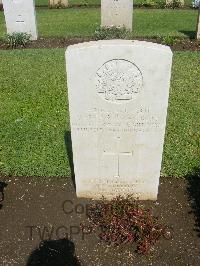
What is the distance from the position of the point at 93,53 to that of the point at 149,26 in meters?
11.4

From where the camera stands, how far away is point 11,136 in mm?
6500

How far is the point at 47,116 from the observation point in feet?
23.8

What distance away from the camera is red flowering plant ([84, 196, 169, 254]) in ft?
13.7

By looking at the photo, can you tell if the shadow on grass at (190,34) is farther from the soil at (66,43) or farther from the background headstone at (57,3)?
the background headstone at (57,3)

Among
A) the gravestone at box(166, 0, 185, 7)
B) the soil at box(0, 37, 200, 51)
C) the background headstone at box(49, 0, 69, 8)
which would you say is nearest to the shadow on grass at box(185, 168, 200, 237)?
the soil at box(0, 37, 200, 51)

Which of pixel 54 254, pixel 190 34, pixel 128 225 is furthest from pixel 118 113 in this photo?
pixel 190 34

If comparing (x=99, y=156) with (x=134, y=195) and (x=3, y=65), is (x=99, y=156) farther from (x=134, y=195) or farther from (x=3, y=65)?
(x=3, y=65)

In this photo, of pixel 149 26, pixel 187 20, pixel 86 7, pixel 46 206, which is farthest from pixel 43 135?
pixel 86 7

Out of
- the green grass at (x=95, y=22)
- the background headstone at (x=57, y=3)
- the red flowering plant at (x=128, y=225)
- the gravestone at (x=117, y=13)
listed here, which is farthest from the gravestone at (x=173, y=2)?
the red flowering plant at (x=128, y=225)

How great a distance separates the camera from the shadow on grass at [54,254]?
4012mm

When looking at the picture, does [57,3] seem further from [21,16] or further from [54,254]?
[54,254]

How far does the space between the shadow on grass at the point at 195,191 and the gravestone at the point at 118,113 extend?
564mm

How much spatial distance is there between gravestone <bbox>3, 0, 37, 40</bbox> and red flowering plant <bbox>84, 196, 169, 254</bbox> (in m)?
9.53

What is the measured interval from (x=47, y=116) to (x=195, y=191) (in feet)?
11.6
